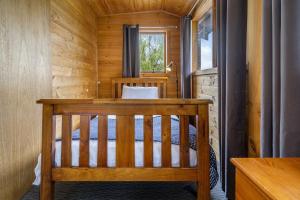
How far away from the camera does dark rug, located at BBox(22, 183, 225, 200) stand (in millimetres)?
2087

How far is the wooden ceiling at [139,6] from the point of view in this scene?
13.1 feet

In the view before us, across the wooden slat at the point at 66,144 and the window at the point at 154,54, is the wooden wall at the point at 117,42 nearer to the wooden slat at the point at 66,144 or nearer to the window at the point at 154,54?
the window at the point at 154,54

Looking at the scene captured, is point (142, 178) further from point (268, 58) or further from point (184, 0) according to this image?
point (184, 0)

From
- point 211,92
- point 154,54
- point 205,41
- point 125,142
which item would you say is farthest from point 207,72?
point 125,142

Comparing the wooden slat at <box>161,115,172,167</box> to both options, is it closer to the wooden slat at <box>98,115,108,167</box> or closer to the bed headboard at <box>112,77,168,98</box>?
the wooden slat at <box>98,115,108,167</box>

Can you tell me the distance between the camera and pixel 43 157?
5.67 feet

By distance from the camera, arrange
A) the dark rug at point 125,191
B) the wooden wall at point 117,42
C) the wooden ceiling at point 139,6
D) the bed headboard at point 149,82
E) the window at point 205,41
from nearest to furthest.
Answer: the dark rug at point 125,191
the window at point 205,41
the wooden ceiling at point 139,6
the bed headboard at point 149,82
the wooden wall at point 117,42

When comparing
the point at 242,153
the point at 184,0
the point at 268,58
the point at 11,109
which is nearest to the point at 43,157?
the point at 11,109

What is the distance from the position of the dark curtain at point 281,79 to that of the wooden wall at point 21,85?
5.40ft

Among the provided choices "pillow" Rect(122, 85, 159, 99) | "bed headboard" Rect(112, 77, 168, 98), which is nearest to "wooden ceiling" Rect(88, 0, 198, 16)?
"bed headboard" Rect(112, 77, 168, 98)

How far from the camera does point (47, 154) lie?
173 centimetres

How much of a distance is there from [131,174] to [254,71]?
1.07 m

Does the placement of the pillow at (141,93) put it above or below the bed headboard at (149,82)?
below

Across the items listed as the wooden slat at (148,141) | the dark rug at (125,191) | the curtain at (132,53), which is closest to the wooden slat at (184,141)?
the wooden slat at (148,141)
